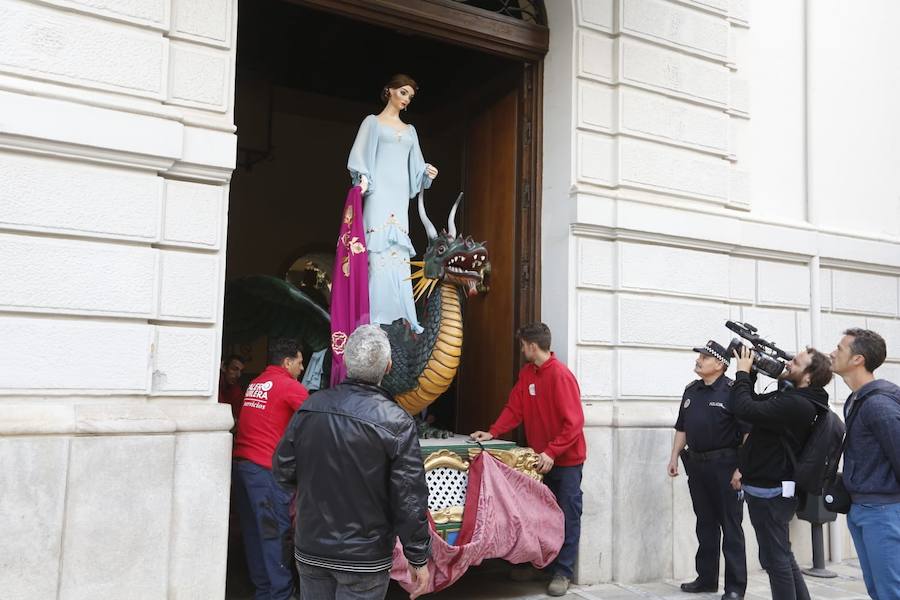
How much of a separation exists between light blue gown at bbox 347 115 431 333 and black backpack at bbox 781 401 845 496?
284 cm

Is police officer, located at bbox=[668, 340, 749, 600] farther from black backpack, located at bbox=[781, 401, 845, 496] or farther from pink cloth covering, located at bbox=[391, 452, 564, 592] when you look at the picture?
pink cloth covering, located at bbox=[391, 452, 564, 592]

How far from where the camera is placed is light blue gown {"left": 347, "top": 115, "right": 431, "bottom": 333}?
6117mm

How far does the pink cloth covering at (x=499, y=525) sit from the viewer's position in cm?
537

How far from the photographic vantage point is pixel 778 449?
4.91 m

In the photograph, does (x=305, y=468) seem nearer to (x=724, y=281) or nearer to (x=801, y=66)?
(x=724, y=281)

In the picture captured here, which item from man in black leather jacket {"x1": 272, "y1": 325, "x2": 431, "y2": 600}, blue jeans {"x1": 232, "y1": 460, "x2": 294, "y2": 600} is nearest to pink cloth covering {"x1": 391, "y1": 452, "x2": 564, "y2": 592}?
blue jeans {"x1": 232, "y1": 460, "x2": 294, "y2": 600}

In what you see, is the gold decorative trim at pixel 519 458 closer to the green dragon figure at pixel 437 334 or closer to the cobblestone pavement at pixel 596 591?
the green dragon figure at pixel 437 334

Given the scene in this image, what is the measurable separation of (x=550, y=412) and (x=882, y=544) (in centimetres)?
253

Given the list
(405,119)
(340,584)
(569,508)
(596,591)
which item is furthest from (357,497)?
(405,119)

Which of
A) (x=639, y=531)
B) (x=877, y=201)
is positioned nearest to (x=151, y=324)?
(x=639, y=531)

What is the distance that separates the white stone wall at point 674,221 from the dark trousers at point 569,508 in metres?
→ 0.24

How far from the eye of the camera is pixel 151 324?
486 cm

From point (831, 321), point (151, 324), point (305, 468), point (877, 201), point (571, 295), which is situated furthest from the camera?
point (877, 201)

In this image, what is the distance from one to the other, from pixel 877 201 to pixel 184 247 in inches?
292
